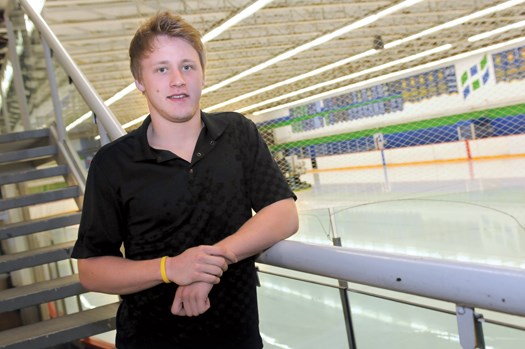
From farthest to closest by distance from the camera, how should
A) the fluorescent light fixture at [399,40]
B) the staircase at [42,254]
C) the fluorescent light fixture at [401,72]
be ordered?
the fluorescent light fixture at [401,72], the fluorescent light fixture at [399,40], the staircase at [42,254]

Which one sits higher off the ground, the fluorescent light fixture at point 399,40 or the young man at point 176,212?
the fluorescent light fixture at point 399,40

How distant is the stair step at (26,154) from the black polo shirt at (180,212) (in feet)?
8.05

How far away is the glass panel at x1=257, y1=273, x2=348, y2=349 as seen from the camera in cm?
190

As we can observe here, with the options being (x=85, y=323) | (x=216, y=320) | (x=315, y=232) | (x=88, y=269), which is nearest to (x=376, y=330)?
(x=216, y=320)

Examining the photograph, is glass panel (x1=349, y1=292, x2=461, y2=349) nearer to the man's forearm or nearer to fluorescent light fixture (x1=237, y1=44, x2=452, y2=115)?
the man's forearm

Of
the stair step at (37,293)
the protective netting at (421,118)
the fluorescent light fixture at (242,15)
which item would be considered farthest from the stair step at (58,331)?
the protective netting at (421,118)

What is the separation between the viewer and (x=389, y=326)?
1.82m

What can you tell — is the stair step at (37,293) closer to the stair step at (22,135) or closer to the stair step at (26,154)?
the stair step at (26,154)

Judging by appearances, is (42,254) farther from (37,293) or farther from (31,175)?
(31,175)

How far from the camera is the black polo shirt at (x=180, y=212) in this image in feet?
3.67

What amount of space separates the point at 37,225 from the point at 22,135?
1077 mm

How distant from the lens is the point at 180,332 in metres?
1.16

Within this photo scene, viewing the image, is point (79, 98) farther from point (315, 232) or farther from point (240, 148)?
point (315, 232)

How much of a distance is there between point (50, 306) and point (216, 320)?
3.65 m
